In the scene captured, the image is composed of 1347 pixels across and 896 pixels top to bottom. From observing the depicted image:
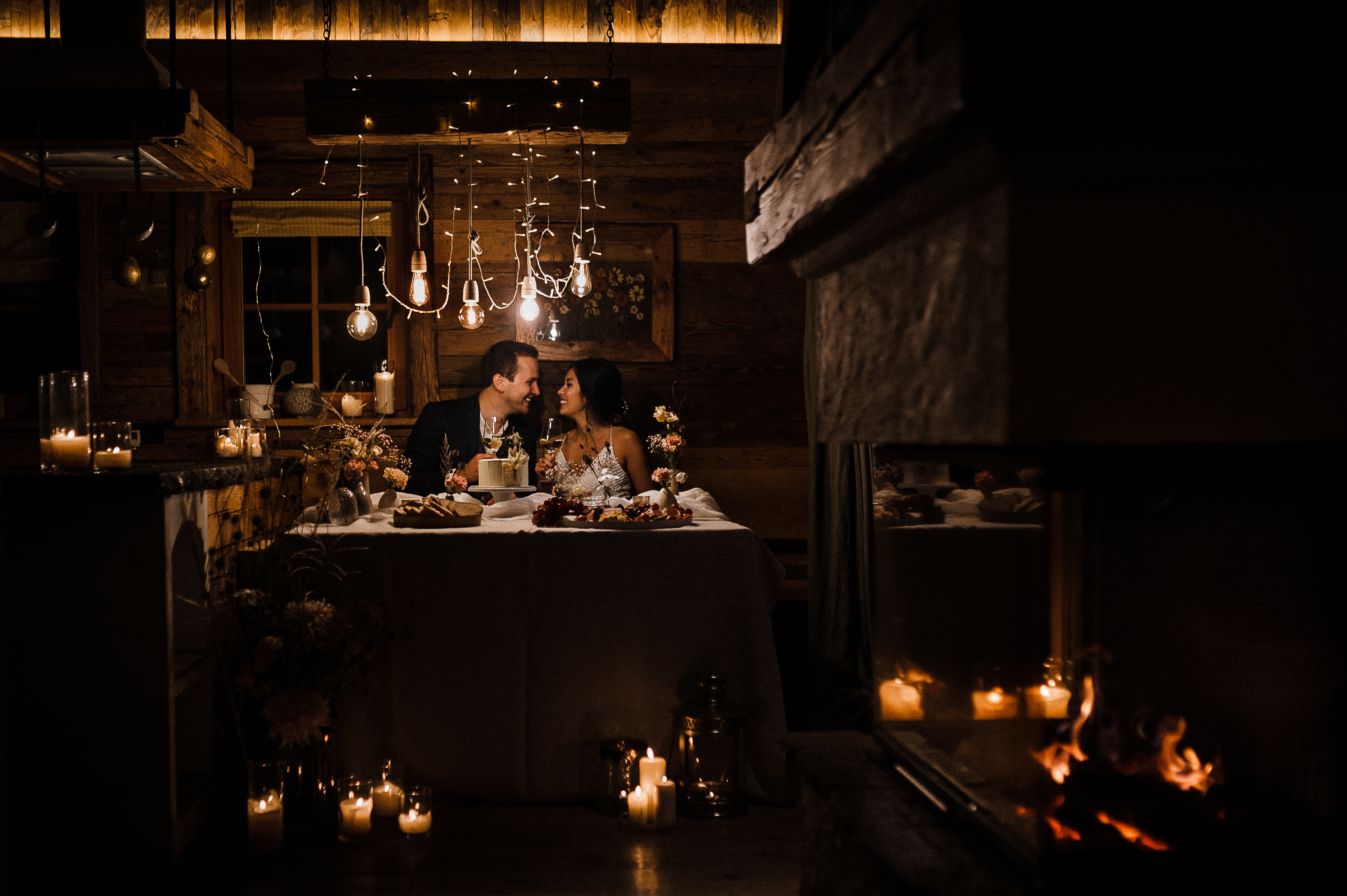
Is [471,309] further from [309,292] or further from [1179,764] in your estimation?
[1179,764]

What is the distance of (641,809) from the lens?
2.34 meters

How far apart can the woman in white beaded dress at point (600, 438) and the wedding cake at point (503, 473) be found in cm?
11

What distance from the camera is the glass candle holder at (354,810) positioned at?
227 cm

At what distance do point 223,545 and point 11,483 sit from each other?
593 millimetres

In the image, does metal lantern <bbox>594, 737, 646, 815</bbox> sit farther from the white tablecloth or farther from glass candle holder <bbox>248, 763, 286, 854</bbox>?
glass candle holder <bbox>248, 763, 286, 854</bbox>

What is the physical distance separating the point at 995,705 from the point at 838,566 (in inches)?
98.6

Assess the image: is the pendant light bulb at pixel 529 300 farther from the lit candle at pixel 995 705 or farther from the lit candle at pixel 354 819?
the lit candle at pixel 995 705

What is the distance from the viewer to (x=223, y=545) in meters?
2.54

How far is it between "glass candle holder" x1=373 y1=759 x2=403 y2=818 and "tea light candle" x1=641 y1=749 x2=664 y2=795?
2.10ft

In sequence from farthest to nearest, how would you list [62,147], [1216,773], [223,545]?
[223,545] < [62,147] < [1216,773]

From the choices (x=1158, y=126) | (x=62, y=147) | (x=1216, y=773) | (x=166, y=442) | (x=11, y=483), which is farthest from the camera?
(x=166, y=442)

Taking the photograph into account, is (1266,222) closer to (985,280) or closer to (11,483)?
(985,280)

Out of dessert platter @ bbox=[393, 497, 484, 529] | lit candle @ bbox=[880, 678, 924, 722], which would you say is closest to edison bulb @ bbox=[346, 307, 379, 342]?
dessert platter @ bbox=[393, 497, 484, 529]

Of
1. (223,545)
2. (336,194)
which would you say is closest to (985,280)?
(223,545)
